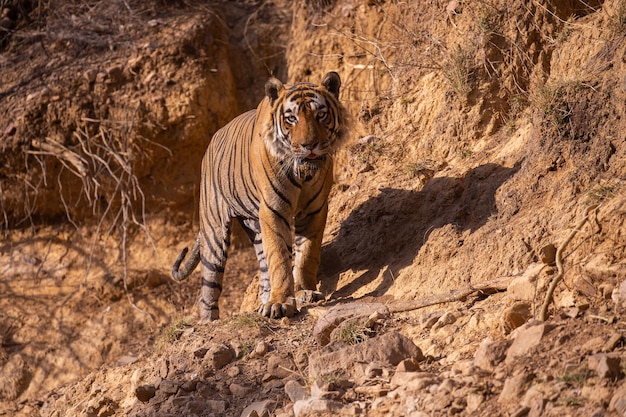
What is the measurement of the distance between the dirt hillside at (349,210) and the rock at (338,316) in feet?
0.06

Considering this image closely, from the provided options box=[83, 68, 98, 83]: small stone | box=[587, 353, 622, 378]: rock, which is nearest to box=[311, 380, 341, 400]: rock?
box=[587, 353, 622, 378]: rock

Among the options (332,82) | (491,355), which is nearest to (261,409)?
(491,355)

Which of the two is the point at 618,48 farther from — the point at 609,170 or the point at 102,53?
the point at 102,53

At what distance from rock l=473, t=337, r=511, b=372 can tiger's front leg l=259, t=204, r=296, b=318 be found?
1926mm

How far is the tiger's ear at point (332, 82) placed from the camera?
20.5ft

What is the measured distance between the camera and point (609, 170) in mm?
5000

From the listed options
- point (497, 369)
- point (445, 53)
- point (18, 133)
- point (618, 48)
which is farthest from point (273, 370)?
point (18, 133)

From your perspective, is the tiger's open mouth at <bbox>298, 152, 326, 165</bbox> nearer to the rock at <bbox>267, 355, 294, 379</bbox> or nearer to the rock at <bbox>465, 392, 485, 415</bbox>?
the rock at <bbox>267, 355, 294, 379</bbox>

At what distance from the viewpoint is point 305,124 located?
5852 millimetres

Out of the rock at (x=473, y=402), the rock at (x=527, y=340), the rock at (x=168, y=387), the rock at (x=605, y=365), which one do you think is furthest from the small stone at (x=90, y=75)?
the rock at (x=605, y=365)

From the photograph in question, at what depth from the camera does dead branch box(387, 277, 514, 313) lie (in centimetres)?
481

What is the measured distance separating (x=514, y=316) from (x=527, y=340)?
1.36ft

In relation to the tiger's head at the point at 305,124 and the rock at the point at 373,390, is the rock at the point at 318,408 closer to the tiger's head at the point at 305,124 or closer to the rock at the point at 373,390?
the rock at the point at 373,390

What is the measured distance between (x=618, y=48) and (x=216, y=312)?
3.66 metres
